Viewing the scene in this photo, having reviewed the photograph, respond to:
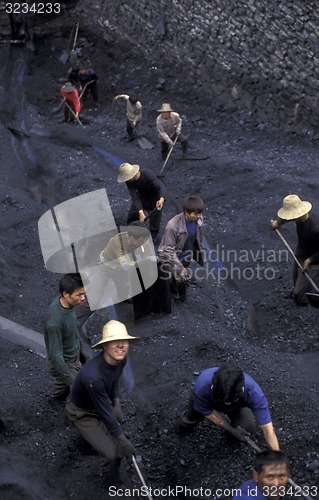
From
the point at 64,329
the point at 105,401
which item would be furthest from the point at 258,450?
the point at 64,329

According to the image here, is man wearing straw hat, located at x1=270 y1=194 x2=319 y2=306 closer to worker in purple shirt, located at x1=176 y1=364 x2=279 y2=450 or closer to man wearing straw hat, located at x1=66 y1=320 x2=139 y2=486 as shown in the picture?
worker in purple shirt, located at x1=176 y1=364 x2=279 y2=450

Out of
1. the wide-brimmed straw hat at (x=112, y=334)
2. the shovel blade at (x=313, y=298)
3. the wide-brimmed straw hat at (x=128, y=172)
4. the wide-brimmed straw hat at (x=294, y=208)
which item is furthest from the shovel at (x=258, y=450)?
the wide-brimmed straw hat at (x=128, y=172)

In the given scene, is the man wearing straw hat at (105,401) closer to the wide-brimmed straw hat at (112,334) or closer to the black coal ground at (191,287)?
the wide-brimmed straw hat at (112,334)

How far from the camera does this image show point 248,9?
1606 centimetres

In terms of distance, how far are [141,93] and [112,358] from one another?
12769 mm

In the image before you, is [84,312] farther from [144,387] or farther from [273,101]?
[273,101]

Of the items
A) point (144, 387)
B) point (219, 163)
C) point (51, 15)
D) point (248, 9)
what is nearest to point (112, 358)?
point (144, 387)

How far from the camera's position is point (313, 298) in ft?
33.0

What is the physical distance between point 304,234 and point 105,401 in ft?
13.6

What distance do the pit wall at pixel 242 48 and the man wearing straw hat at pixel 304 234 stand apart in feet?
19.7

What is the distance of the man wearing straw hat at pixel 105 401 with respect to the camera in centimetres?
644

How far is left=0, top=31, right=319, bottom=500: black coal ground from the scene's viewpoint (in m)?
7.37

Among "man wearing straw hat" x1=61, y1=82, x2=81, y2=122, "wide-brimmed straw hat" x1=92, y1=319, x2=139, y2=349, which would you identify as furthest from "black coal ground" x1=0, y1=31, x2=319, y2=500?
"wide-brimmed straw hat" x1=92, y1=319, x2=139, y2=349

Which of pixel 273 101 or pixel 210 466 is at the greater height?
pixel 210 466
